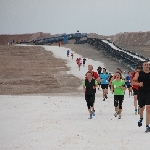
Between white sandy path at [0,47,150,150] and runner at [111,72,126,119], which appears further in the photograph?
runner at [111,72,126,119]

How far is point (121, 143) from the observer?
887cm

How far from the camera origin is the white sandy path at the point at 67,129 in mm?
8844

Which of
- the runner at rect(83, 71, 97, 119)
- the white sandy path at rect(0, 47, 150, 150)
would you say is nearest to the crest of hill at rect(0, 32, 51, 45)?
the white sandy path at rect(0, 47, 150, 150)

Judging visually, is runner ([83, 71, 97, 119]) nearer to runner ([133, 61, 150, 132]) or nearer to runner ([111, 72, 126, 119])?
runner ([111, 72, 126, 119])

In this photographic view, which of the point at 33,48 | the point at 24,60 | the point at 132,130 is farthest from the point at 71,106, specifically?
the point at 33,48

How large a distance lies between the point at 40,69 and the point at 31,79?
6.61 metres

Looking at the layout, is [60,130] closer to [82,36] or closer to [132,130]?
[132,130]

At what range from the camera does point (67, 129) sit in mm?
10789

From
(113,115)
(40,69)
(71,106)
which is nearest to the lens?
(113,115)

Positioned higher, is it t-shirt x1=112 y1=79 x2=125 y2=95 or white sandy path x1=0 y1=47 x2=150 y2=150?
t-shirt x1=112 y1=79 x2=125 y2=95

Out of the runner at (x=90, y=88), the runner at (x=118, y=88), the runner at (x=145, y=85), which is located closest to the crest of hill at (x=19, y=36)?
the runner at (x=90, y=88)

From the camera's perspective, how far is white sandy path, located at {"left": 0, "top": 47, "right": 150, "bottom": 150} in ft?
29.0

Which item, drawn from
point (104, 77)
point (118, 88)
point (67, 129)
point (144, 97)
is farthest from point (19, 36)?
point (144, 97)

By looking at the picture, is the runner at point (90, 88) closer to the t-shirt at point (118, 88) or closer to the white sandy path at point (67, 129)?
the white sandy path at point (67, 129)
